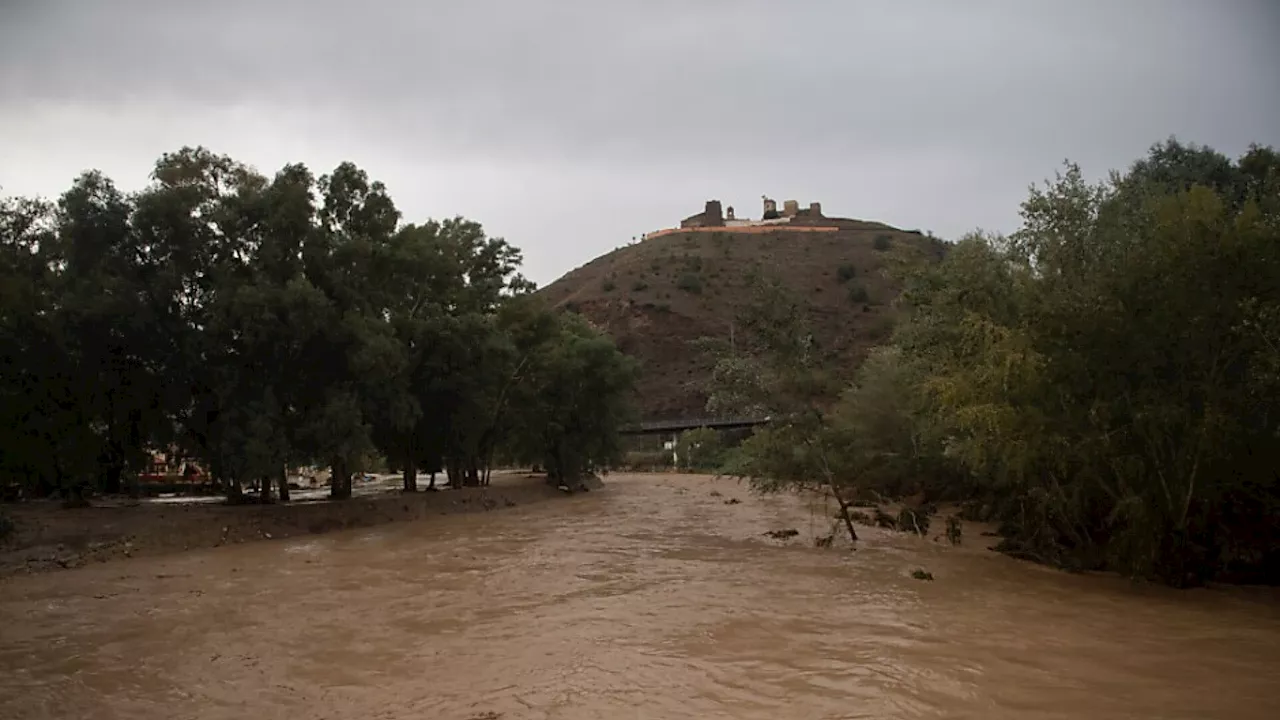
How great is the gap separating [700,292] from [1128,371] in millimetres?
97200

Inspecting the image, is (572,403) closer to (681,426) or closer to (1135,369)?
(1135,369)

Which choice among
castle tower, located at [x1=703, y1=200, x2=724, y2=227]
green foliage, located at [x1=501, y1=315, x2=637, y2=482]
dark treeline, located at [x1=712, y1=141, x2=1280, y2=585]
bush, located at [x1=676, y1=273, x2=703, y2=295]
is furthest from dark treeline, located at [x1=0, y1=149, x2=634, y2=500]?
castle tower, located at [x1=703, y1=200, x2=724, y2=227]

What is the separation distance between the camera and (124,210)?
27328 millimetres

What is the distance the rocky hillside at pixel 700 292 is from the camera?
99.3 meters

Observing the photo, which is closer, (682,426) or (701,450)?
(701,450)

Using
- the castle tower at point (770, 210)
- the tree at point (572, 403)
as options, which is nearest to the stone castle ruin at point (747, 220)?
the castle tower at point (770, 210)

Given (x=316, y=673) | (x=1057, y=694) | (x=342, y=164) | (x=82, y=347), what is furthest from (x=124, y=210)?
(x=1057, y=694)

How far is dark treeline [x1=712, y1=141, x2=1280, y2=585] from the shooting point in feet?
50.4

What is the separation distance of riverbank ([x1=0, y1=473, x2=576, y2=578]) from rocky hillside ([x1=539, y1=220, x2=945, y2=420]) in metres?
58.3

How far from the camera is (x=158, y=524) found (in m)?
25.7

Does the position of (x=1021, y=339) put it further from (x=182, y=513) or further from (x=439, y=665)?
(x=182, y=513)

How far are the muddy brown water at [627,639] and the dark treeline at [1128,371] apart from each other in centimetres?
152

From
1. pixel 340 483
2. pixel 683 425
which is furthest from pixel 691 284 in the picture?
pixel 340 483

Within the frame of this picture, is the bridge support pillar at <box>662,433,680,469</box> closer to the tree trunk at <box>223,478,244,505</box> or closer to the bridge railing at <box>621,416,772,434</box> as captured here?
the bridge railing at <box>621,416,772,434</box>
